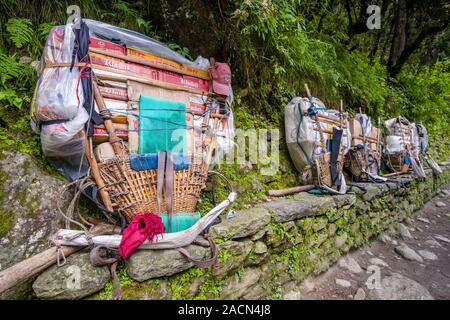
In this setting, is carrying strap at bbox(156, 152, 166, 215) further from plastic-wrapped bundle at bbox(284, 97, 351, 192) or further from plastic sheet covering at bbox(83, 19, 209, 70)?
plastic-wrapped bundle at bbox(284, 97, 351, 192)

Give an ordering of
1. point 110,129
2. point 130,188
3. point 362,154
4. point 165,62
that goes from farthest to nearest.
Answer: point 362,154, point 165,62, point 110,129, point 130,188

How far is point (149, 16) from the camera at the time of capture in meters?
2.94

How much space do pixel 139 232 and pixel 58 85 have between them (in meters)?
1.29

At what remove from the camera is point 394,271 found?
12.4 feet

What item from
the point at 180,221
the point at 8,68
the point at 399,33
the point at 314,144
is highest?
the point at 399,33

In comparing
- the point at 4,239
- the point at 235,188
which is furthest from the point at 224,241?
the point at 4,239

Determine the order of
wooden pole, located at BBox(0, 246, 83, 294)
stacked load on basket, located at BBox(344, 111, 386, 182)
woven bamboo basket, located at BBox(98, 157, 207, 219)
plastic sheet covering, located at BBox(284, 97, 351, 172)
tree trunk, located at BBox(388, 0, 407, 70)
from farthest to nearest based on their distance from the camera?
Result: tree trunk, located at BBox(388, 0, 407, 70) < stacked load on basket, located at BBox(344, 111, 386, 182) < plastic sheet covering, located at BBox(284, 97, 351, 172) < woven bamboo basket, located at BBox(98, 157, 207, 219) < wooden pole, located at BBox(0, 246, 83, 294)

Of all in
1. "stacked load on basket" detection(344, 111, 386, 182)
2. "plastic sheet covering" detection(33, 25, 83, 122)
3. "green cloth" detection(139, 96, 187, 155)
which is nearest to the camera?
"plastic sheet covering" detection(33, 25, 83, 122)

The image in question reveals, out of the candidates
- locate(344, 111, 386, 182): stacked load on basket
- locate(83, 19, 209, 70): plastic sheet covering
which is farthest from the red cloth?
locate(344, 111, 386, 182): stacked load on basket

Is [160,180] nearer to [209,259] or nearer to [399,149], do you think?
[209,259]

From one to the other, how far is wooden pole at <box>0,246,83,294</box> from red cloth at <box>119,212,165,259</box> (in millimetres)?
402

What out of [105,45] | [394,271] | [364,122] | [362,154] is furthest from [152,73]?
[364,122]

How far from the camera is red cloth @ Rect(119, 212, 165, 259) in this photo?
162 centimetres

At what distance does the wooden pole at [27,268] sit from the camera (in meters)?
1.38
